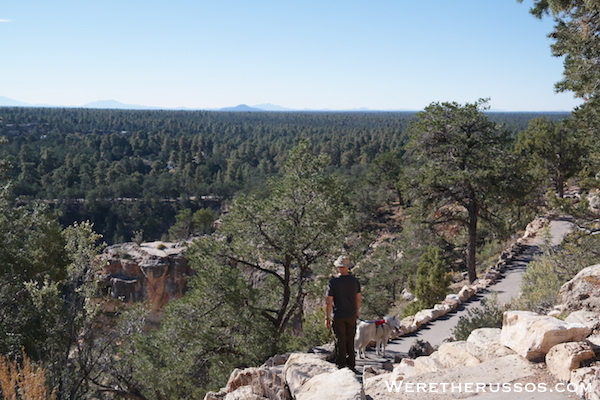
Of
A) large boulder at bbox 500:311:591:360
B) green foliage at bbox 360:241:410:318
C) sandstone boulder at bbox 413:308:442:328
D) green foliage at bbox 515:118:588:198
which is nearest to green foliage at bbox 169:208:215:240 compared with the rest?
green foliage at bbox 360:241:410:318

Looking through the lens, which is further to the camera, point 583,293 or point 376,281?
point 376,281

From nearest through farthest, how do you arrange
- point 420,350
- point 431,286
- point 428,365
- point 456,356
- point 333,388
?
1. point 333,388
2. point 456,356
3. point 428,365
4. point 420,350
5. point 431,286

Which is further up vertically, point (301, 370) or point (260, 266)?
point (301, 370)

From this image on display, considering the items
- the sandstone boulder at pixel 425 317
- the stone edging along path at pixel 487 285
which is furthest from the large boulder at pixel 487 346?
the sandstone boulder at pixel 425 317

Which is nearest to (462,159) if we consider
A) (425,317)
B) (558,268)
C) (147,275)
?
(558,268)

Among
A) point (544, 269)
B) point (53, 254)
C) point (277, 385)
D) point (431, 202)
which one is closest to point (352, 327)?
point (277, 385)

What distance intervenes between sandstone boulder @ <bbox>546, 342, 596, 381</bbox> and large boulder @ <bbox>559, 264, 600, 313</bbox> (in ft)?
9.80

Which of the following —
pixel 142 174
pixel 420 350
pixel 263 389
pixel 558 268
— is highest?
pixel 558 268

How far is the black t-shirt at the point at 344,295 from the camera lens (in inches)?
243

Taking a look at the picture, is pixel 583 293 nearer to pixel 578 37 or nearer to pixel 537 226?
pixel 578 37

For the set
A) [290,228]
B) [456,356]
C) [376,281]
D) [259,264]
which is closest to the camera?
[456,356]

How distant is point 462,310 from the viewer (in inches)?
516

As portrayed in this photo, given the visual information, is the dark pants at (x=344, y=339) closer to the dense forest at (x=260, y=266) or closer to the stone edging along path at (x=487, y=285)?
the stone edging along path at (x=487, y=285)

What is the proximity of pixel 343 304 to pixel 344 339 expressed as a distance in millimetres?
548
